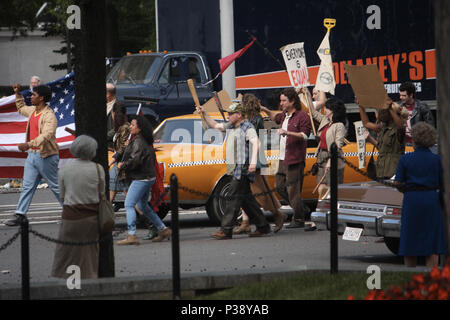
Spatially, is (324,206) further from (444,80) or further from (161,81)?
(161,81)

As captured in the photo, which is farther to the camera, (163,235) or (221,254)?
(163,235)

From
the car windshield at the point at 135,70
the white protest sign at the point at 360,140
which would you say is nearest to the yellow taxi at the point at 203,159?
the white protest sign at the point at 360,140

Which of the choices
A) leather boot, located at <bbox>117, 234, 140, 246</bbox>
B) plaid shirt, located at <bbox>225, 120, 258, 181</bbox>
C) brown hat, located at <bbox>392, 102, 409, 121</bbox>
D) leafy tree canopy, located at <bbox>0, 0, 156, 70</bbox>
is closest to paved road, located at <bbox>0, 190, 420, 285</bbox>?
leather boot, located at <bbox>117, 234, 140, 246</bbox>

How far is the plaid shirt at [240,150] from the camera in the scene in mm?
12766

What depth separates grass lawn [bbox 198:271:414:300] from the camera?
25.4 ft

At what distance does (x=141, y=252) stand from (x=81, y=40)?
3.59 m

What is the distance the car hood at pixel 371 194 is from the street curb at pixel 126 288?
2.55 metres

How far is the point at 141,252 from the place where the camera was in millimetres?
11883

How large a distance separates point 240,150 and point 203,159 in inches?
45.8

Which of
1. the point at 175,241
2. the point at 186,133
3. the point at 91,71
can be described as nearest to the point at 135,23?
the point at 186,133

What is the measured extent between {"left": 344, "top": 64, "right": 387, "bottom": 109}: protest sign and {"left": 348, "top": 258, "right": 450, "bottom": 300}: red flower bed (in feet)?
17.2

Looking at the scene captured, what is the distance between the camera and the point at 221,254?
11.6 metres
